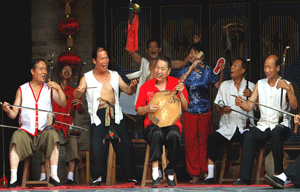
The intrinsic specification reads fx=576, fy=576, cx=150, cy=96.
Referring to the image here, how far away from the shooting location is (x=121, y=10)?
7930 mm

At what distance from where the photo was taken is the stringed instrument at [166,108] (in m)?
6.11

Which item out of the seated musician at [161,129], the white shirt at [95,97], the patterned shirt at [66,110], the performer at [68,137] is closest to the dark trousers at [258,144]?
the seated musician at [161,129]

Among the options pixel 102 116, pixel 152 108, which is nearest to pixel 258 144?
pixel 152 108

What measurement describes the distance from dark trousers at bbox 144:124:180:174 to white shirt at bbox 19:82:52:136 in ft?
4.10

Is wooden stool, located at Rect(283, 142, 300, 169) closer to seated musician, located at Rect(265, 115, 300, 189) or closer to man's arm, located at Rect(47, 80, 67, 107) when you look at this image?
seated musician, located at Rect(265, 115, 300, 189)

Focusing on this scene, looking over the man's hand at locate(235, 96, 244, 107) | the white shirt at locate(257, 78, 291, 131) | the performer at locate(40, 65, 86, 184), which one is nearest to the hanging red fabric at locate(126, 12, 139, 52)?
the performer at locate(40, 65, 86, 184)

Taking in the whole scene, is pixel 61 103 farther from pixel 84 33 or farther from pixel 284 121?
pixel 284 121

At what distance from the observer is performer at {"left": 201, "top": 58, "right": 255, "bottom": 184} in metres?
6.76

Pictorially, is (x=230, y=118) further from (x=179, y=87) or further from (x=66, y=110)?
(x=66, y=110)

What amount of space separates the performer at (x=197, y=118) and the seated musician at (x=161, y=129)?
0.73m

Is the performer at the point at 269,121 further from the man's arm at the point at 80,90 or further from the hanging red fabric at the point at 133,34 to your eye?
the man's arm at the point at 80,90

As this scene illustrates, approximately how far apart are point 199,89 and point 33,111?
2.02 meters

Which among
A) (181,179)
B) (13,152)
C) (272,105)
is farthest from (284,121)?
(13,152)

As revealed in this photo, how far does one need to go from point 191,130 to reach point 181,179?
32.6 inches
